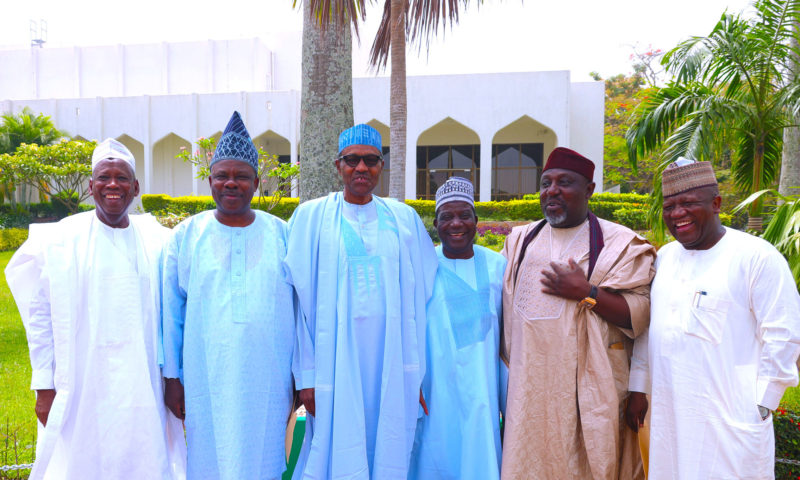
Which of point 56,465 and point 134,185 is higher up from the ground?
point 134,185

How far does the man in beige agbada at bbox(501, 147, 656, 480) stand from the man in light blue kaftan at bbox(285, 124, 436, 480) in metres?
0.51

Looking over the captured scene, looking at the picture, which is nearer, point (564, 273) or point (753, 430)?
point (753, 430)

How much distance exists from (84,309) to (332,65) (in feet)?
9.91

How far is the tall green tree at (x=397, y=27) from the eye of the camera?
431cm

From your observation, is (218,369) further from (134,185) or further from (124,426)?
(134,185)

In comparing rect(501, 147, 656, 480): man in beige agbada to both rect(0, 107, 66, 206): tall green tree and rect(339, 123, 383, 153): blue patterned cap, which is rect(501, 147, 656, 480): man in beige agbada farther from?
rect(0, 107, 66, 206): tall green tree

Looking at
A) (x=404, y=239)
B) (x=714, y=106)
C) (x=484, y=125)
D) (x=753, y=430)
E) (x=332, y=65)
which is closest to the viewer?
(x=753, y=430)

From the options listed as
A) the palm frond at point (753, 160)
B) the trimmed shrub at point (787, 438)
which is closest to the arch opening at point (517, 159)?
the palm frond at point (753, 160)

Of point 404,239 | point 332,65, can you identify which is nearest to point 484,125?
point 332,65

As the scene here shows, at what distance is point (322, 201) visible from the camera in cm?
276

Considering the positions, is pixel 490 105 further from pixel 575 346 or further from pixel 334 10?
pixel 575 346

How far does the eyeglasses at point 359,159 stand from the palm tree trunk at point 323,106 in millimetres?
2178

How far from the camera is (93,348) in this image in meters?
2.54

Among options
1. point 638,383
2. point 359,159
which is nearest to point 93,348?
point 359,159
